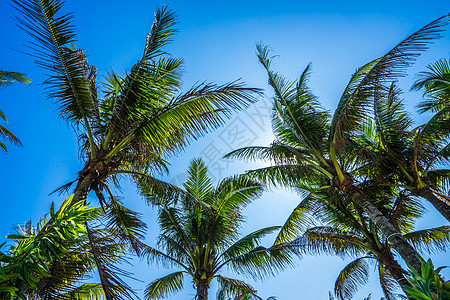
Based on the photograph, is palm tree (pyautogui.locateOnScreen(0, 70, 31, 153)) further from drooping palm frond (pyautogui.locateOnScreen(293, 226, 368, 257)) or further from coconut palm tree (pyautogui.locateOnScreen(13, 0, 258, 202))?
drooping palm frond (pyautogui.locateOnScreen(293, 226, 368, 257))

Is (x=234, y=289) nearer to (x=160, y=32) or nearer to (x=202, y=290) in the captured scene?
(x=202, y=290)

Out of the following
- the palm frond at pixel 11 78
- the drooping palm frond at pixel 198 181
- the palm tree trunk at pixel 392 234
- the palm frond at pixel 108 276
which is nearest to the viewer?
the palm frond at pixel 108 276

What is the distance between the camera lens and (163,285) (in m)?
9.12

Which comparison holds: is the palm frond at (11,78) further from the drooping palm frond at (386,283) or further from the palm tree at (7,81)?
the drooping palm frond at (386,283)

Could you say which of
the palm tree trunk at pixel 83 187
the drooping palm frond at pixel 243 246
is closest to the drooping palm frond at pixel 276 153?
the drooping palm frond at pixel 243 246

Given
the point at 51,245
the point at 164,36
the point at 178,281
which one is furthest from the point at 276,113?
the point at 51,245

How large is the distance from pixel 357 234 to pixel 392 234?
2737 mm

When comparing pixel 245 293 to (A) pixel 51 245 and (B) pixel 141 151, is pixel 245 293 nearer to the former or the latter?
(B) pixel 141 151

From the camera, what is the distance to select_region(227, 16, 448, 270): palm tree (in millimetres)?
6271

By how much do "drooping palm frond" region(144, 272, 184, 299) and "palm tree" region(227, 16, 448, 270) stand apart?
4076mm

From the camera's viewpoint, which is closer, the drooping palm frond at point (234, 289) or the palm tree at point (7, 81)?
the palm tree at point (7, 81)

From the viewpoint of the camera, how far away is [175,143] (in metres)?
6.10

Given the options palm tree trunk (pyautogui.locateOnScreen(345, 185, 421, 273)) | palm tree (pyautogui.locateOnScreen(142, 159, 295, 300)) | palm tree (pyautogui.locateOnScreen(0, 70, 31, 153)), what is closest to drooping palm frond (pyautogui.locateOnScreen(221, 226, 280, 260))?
palm tree (pyautogui.locateOnScreen(142, 159, 295, 300))

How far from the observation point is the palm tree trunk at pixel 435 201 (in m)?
6.66
